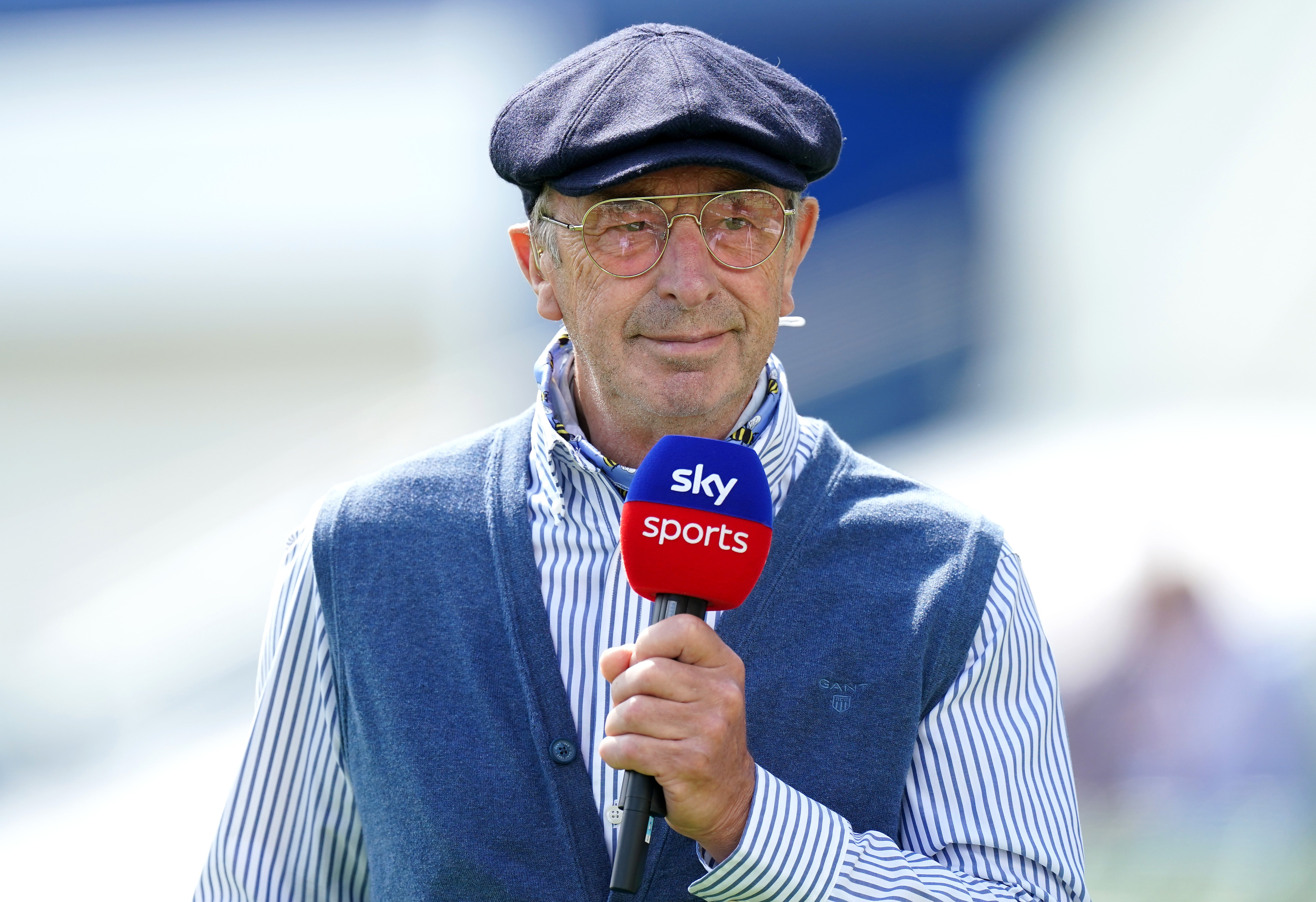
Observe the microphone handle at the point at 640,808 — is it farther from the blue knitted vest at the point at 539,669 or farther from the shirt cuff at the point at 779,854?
the blue knitted vest at the point at 539,669

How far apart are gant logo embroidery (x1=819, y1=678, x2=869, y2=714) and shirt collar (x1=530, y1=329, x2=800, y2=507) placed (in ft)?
0.92

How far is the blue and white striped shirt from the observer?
142 cm

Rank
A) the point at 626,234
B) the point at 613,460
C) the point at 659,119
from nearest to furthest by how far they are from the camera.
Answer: the point at 659,119 < the point at 626,234 < the point at 613,460

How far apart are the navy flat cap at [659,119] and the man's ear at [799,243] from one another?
0.26ft

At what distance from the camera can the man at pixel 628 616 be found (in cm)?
146

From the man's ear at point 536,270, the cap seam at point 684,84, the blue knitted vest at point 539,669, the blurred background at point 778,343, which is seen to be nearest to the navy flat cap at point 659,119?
the cap seam at point 684,84

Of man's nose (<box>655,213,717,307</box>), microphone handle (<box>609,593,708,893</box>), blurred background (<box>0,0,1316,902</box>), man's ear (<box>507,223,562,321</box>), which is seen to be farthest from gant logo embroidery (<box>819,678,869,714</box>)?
blurred background (<box>0,0,1316,902</box>)

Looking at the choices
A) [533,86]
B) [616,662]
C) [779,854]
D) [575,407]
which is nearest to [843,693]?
[779,854]

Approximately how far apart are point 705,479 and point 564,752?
0.47 meters

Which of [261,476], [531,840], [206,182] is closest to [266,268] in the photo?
[206,182]

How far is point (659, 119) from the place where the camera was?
1450 millimetres

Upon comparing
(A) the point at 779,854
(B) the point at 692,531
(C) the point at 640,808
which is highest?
(B) the point at 692,531

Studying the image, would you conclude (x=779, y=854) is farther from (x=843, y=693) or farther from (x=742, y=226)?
(x=742, y=226)

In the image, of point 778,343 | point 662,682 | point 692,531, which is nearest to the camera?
point 662,682
